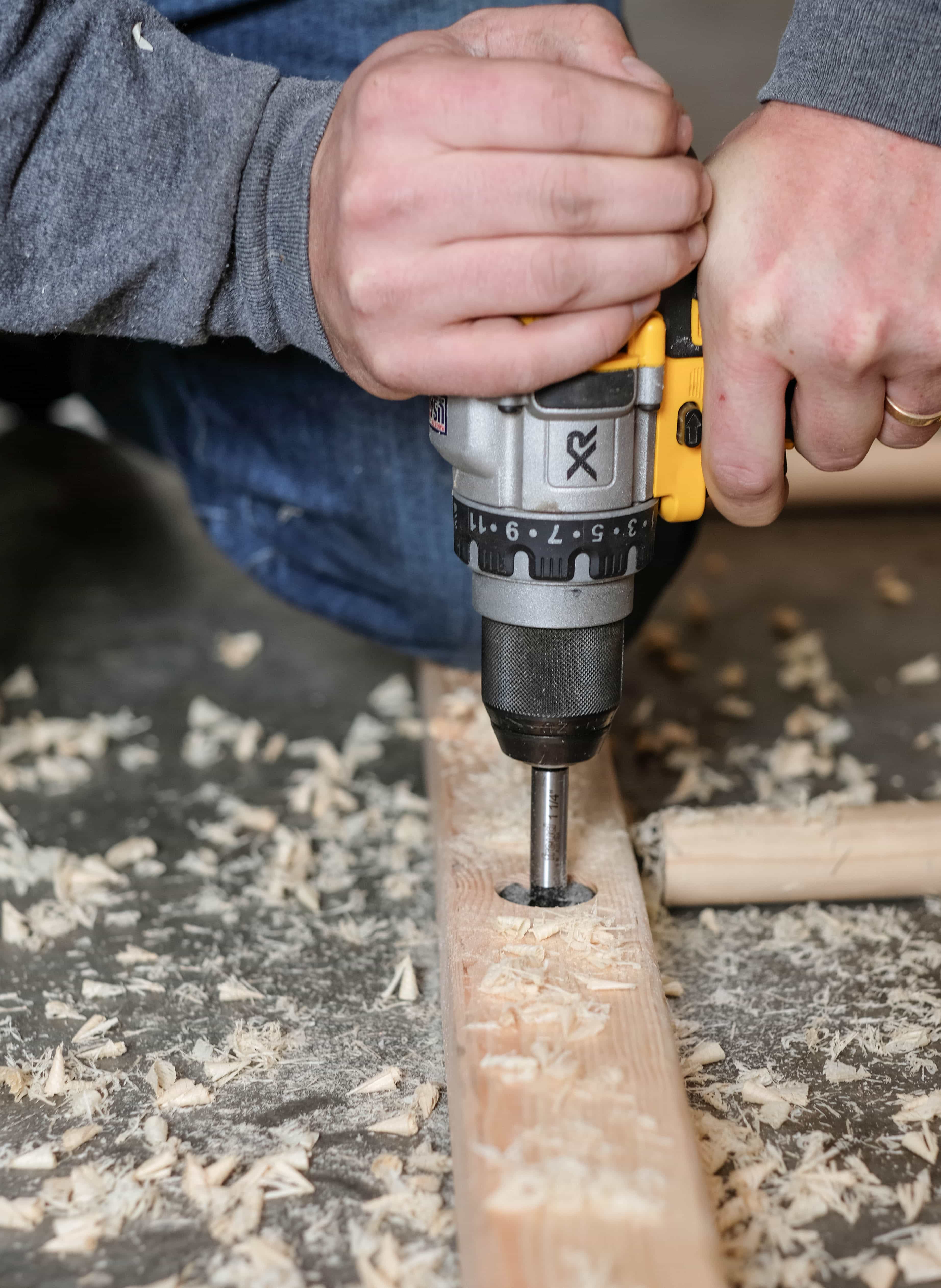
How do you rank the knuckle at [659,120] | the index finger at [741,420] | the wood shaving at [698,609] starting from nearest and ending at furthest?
the knuckle at [659,120] → the index finger at [741,420] → the wood shaving at [698,609]

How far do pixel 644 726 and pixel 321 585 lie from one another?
1.63ft

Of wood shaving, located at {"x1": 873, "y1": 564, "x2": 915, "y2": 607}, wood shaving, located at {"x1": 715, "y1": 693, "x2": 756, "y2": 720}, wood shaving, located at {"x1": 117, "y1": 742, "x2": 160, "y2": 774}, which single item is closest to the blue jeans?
wood shaving, located at {"x1": 715, "y1": 693, "x2": 756, "y2": 720}

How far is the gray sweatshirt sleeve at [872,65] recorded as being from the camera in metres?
0.90

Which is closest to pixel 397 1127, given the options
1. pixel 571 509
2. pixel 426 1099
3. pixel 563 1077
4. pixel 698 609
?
pixel 426 1099

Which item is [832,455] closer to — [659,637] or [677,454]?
[677,454]

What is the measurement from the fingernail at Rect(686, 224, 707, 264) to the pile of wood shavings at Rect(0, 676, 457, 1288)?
67 centimetres

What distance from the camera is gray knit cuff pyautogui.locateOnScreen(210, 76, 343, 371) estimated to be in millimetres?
1000

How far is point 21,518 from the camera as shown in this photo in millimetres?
2314

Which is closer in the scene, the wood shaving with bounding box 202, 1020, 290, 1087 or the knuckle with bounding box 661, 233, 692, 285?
the knuckle with bounding box 661, 233, 692, 285

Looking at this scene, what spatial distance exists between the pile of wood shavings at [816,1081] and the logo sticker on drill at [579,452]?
1.59 ft

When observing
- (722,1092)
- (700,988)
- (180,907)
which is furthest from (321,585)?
(722,1092)

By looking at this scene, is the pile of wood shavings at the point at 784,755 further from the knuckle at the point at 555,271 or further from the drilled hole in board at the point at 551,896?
the knuckle at the point at 555,271

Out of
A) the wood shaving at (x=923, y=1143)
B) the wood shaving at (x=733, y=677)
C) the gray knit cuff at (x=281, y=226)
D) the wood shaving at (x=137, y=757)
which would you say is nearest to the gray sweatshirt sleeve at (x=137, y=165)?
the gray knit cuff at (x=281, y=226)

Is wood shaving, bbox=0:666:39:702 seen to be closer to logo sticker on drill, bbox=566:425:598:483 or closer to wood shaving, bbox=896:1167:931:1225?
logo sticker on drill, bbox=566:425:598:483
